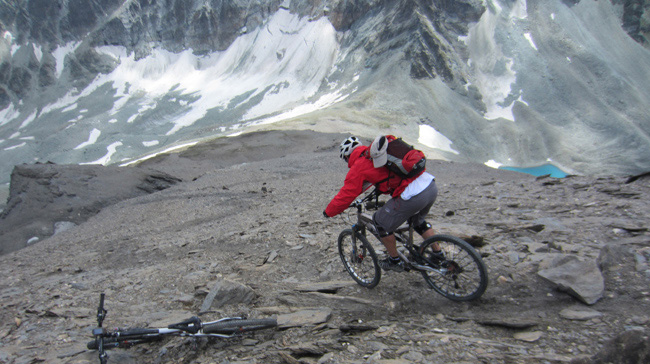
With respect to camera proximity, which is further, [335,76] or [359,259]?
[335,76]

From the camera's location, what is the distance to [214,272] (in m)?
7.43

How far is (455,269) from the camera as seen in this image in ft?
16.2

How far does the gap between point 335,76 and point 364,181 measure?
8687cm

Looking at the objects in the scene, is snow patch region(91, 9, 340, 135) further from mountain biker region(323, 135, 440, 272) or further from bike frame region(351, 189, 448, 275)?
mountain biker region(323, 135, 440, 272)

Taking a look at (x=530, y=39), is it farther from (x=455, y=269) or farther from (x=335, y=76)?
(x=455, y=269)

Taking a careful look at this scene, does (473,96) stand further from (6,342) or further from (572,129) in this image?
Answer: (6,342)

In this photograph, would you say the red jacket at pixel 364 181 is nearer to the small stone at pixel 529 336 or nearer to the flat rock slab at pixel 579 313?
the small stone at pixel 529 336

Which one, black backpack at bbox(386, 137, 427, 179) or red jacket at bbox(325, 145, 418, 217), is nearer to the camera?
black backpack at bbox(386, 137, 427, 179)

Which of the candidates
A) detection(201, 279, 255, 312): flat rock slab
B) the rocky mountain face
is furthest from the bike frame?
the rocky mountain face

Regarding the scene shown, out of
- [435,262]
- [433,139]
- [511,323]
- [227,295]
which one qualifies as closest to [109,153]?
[433,139]

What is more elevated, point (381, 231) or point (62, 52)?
point (62, 52)

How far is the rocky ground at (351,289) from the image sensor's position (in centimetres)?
393

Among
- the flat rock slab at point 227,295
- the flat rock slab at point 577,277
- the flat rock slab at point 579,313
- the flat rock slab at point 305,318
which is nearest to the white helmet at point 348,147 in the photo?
the flat rock slab at point 305,318

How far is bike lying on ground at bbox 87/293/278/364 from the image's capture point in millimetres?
4211
